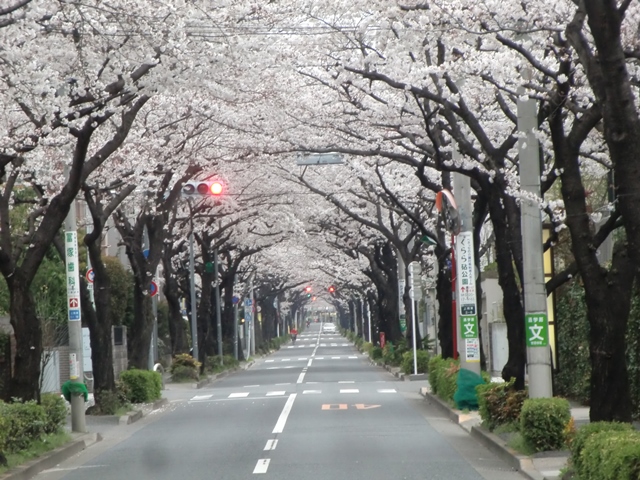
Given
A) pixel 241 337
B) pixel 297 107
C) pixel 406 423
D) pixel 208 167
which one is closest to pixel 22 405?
pixel 406 423

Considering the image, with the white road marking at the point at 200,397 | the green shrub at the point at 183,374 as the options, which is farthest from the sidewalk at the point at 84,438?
the green shrub at the point at 183,374

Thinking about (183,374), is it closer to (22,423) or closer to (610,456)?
(22,423)

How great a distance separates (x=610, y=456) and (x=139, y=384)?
64.6 ft

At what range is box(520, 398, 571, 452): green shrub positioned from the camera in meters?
13.2

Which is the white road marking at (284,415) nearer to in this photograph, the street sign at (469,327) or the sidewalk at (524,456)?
the sidewalk at (524,456)

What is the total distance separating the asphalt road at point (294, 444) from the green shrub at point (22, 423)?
63cm

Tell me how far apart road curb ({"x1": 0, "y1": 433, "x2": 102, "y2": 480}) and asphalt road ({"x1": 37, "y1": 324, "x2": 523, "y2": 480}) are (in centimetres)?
17

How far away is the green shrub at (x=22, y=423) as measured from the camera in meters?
14.7

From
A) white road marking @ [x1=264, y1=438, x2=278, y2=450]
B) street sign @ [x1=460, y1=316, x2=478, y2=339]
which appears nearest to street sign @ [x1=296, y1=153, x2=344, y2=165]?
street sign @ [x1=460, y1=316, x2=478, y2=339]

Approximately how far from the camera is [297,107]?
23047 millimetres

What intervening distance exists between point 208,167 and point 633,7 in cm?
1748

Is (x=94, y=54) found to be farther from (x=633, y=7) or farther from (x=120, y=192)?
(x=120, y=192)

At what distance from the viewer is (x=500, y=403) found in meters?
16.5

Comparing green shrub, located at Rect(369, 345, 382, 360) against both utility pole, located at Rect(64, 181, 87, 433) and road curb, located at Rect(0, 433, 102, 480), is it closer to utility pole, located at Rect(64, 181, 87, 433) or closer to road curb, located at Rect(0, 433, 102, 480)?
utility pole, located at Rect(64, 181, 87, 433)
